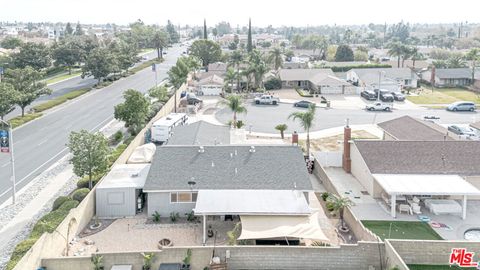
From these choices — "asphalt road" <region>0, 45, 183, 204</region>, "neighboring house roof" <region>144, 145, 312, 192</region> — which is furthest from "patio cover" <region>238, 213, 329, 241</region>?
"asphalt road" <region>0, 45, 183, 204</region>

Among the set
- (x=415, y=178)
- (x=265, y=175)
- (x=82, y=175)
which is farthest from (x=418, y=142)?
(x=82, y=175)

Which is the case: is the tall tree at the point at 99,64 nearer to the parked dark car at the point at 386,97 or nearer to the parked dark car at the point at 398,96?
the parked dark car at the point at 386,97

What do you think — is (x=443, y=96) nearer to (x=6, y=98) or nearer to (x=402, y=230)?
(x=402, y=230)

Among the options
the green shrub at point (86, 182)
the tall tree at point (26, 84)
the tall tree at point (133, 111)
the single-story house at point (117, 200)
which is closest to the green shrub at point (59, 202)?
the single-story house at point (117, 200)

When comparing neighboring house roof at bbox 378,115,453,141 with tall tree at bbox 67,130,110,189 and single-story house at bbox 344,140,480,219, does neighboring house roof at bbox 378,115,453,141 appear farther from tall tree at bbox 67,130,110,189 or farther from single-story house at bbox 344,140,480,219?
tall tree at bbox 67,130,110,189

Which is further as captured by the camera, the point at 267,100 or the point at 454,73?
the point at 454,73

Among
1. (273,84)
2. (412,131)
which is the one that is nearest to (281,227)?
(412,131)

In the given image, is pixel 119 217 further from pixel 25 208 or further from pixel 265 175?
pixel 265 175
